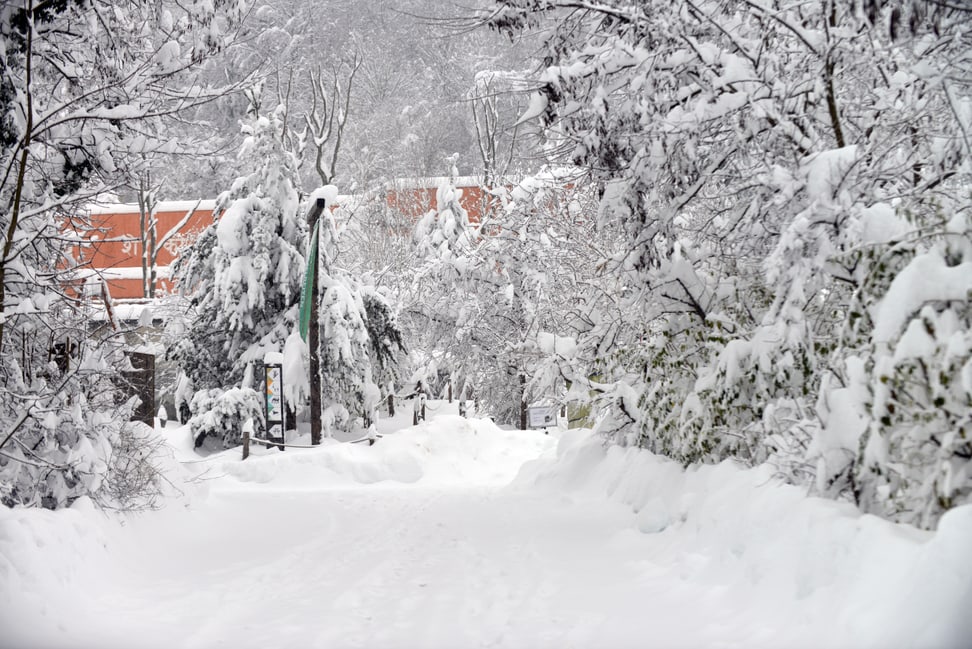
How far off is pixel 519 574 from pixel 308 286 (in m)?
14.2

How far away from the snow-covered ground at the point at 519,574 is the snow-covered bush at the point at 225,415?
33.7ft

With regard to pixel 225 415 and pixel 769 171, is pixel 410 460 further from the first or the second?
pixel 769 171

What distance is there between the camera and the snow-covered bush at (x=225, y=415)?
21.3 m

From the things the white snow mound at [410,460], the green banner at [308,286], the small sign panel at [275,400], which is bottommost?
the white snow mound at [410,460]

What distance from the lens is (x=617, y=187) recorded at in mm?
7973

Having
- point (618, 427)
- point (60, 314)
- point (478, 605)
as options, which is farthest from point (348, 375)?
point (478, 605)

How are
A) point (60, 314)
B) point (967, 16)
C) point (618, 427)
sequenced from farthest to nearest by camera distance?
1. point (618, 427)
2. point (60, 314)
3. point (967, 16)

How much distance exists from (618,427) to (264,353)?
13077 mm

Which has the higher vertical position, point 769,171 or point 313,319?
point 769,171

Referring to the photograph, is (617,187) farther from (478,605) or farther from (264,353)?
(264,353)

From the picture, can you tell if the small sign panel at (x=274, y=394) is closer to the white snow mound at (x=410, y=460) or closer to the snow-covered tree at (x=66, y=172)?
the white snow mound at (x=410, y=460)

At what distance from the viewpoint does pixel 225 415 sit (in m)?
21.5

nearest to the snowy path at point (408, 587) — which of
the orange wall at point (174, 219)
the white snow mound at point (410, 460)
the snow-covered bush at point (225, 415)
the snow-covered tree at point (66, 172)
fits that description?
the snow-covered tree at point (66, 172)

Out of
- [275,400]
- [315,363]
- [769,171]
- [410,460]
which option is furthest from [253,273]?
[769,171]
